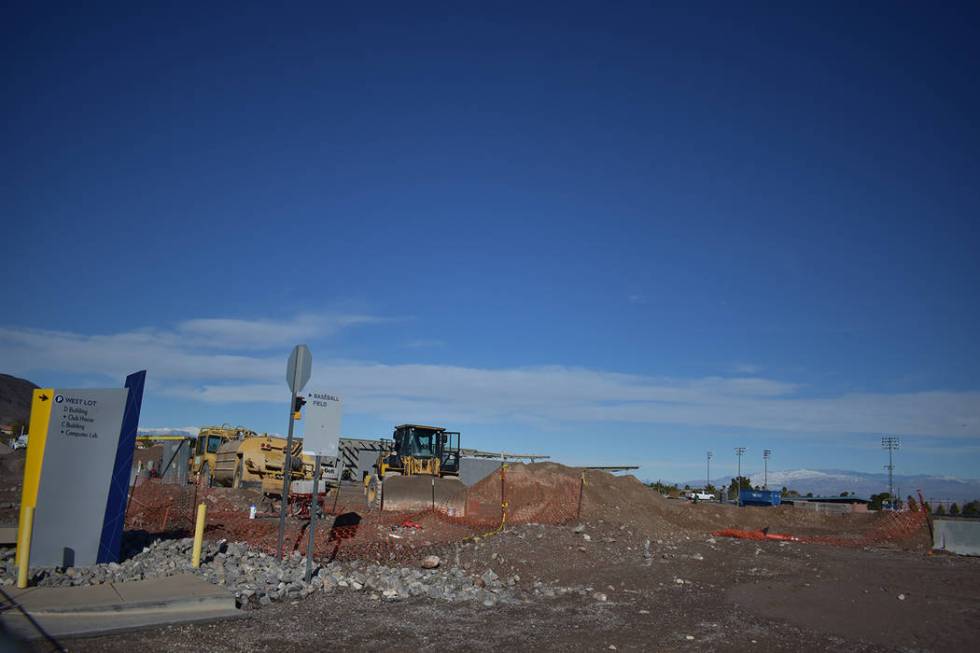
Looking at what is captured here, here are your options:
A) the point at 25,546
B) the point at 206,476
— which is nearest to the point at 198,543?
the point at 25,546

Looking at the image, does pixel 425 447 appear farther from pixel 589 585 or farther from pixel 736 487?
pixel 736 487

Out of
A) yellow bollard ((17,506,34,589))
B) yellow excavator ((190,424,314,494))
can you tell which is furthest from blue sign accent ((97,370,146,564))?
yellow excavator ((190,424,314,494))

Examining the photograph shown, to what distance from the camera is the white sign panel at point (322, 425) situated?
10.5m

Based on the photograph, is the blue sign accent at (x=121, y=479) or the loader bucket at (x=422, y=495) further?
the loader bucket at (x=422, y=495)

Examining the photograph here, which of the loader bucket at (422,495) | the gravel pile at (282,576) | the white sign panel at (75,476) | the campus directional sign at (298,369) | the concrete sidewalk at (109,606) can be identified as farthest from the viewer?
the loader bucket at (422,495)

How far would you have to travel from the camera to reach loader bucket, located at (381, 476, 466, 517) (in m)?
20.3

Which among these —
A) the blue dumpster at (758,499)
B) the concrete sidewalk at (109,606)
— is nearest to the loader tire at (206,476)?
the concrete sidewalk at (109,606)

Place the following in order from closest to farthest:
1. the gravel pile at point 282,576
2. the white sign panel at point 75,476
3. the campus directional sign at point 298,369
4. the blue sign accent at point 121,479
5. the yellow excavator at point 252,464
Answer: the gravel pile at point 282,576, the white sign panel at point 75,476, the blue sign accent at point 121,479, the campus directional sign at point 298,369, the yellow excavator at point 252,464

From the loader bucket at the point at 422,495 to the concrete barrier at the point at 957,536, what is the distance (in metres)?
14.1

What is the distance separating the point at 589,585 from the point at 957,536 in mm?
14664

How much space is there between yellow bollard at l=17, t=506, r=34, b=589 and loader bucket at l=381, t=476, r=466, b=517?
12.2 m

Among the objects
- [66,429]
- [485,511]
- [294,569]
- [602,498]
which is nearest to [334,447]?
[294,569]

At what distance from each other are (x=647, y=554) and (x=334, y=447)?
8187mm

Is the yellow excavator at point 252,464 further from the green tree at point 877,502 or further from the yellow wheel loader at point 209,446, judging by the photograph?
the green tree at point 877,502
